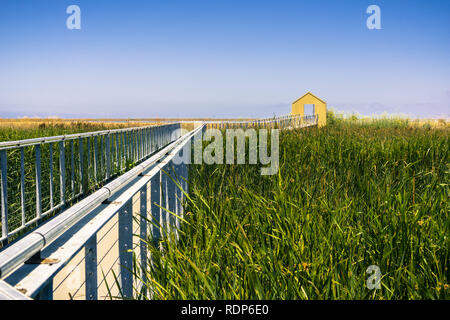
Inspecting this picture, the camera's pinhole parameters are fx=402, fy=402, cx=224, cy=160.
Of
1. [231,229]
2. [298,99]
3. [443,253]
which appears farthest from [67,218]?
[298,99]

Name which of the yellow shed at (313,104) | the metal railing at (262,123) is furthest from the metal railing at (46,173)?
the yellow shed at (313,104)

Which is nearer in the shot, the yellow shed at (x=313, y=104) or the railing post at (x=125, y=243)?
the railing post at (x=125, y=243)

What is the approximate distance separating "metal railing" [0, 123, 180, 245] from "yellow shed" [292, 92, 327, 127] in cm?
2615

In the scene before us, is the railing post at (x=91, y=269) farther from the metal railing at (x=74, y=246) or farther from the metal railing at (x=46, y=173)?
the metal railing at (x=46, y=173)

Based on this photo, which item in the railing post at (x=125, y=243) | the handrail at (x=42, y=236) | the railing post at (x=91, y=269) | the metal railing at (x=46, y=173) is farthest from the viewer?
the metal railing at (x=46, y=173)

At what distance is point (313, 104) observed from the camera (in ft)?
128

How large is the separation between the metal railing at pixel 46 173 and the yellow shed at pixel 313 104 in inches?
1029

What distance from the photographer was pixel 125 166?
1522 cm

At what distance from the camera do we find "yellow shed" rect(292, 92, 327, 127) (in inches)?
1535

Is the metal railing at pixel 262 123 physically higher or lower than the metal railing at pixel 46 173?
higher

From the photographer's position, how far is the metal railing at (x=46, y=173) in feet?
22.8

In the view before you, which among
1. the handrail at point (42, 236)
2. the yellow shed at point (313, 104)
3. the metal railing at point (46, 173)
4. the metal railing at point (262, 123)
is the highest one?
the yellow shed at point (313, 104)

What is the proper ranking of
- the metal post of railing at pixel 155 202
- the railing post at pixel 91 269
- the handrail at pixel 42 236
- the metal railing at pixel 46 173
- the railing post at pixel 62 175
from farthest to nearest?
1. the railing post at pixel 62 175
2. the metal railing at pixel 46 173
3. the metal post of railing at pixel 155 202
4. the railing post at pixel 91 269
5. the handrail at pixel 42 236
